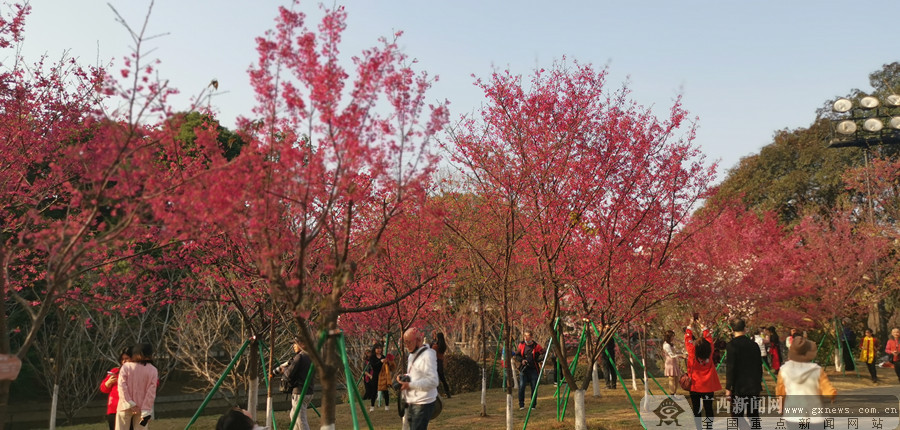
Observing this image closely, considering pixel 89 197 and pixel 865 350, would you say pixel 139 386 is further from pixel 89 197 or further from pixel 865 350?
pixel 865 350

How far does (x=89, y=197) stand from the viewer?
5555mm

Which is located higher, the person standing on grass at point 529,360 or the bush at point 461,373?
the person standing on grass at point 529,360

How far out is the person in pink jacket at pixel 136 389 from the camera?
8.11 meters

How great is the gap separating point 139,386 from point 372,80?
4.61 meters

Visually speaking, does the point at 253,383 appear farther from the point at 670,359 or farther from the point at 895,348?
the point at 895,348

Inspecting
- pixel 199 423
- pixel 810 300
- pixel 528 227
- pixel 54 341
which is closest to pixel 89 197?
pixel 528 227

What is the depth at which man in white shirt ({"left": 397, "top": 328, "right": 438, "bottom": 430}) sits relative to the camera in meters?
7.23

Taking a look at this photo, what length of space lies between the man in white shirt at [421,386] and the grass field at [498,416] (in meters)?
5.29

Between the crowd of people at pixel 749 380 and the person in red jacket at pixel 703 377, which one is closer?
the crowd of people at pixel 749 380

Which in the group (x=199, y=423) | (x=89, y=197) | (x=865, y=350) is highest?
(x=89, y=197)

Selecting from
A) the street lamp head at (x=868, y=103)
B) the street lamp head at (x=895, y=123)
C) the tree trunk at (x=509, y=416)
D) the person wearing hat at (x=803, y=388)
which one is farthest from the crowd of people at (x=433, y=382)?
the street lamp head at (x=868, y=103)
